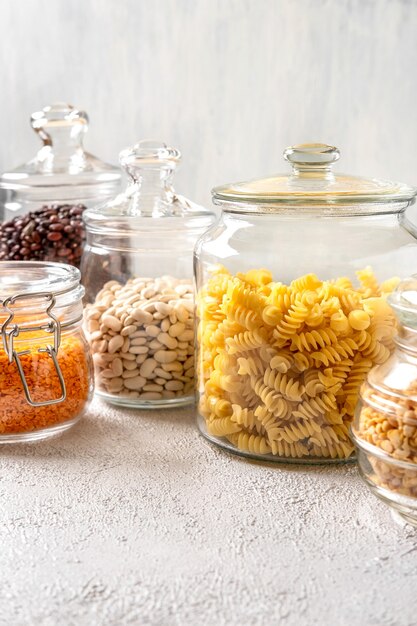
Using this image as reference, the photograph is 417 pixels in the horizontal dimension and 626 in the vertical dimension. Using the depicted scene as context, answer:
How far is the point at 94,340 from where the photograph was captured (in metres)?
1.05

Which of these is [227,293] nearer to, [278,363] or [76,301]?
[278,363]

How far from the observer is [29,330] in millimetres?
929

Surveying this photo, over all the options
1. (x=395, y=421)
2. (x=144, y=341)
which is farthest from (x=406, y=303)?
(x=144, y=341)

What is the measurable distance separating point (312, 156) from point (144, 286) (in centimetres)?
28

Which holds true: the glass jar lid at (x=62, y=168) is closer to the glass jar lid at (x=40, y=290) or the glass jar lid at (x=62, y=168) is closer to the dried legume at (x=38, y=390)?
the glass jar lid at (x=40, y=290)

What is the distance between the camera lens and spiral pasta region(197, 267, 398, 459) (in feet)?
2.73

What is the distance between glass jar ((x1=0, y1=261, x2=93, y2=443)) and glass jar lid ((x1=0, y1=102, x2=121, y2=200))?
0.31 metres

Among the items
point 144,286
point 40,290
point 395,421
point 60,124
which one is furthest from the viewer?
point 60,124

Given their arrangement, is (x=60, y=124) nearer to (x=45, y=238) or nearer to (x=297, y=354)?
(x=45, y=238)

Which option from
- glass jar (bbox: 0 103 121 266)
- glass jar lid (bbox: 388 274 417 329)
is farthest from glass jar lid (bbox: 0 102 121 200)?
glass jar lid (bbox: 388 274 417 329)

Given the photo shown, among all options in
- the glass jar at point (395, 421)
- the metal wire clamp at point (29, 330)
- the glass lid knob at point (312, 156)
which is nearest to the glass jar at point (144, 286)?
the metal wire clamp at point (29, 330)

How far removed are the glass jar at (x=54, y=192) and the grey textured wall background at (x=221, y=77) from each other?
0.51 feet

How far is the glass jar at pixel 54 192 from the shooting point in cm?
120

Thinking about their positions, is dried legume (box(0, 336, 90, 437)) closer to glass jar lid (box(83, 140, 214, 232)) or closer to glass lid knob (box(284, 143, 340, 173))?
glass jar lid (box(83, 140, 214, 232))
